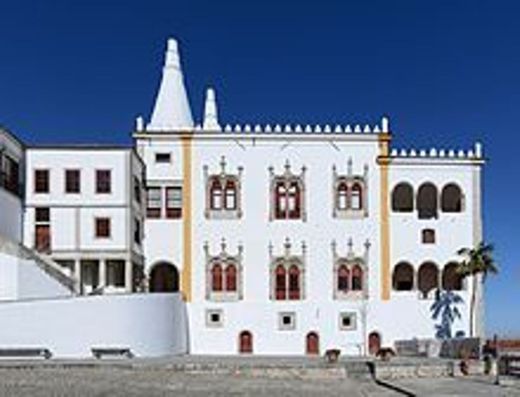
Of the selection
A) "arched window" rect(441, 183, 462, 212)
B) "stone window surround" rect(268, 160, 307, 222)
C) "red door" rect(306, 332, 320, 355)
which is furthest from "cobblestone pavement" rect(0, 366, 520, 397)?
"arched window" rect(441, 183, 462, 212)

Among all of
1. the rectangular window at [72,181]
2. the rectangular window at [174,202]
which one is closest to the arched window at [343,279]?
the rectangular window at [174,202]

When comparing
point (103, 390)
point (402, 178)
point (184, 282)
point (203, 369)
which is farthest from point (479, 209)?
point (103, 390)

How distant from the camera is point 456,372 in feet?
116

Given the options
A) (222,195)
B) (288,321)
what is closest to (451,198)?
(288,321)

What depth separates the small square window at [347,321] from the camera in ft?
170

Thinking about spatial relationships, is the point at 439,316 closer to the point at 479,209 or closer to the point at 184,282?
the point at 479,209

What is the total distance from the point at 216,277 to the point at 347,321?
7.91 meters

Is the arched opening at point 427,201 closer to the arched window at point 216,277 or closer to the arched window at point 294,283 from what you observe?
the arched window at point 294,283

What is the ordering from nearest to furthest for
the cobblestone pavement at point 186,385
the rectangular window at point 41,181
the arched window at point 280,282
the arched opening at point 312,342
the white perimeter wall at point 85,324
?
the cobblestone pavement at point 186,385
the white perimeter wall at point 85,324
the rectangular window at point 41,181
the arched opening at point 312,342
the arched window at point 280,282

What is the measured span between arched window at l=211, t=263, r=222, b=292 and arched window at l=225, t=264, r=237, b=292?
1.34ft

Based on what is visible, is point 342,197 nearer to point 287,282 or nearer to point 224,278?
point 287,282

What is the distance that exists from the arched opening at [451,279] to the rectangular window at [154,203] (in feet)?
55.8

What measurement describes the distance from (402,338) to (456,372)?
16585 millimetres

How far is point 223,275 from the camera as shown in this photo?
51.8 meters
